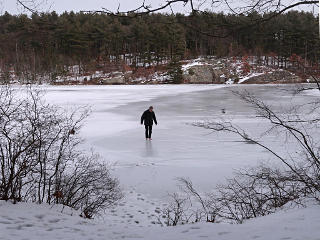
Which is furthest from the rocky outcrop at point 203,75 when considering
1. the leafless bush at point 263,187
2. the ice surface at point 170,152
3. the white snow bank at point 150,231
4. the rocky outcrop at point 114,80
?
the white snow bank at point 150,231

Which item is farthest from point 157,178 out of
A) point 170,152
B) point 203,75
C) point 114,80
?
point 114,80

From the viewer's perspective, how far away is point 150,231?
4.25 m

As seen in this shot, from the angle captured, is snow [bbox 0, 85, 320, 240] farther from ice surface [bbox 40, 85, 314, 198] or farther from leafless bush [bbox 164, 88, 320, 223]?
leafless bush [bbox 164, 88, 320, 223]

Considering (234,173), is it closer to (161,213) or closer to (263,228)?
(161,213)

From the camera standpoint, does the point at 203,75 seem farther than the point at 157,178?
Yes

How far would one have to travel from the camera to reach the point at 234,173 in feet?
26.9

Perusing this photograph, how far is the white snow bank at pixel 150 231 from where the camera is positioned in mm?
3371

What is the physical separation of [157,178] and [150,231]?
372cm

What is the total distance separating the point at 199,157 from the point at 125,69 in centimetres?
6470

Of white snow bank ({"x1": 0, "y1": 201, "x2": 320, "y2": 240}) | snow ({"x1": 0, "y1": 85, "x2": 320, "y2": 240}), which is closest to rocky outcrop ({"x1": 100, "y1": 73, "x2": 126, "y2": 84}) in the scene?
snow ({"x1": 0, "y1": 85, "x2": 320, "y2": 240})

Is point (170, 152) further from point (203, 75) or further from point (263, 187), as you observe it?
point (203, 75)

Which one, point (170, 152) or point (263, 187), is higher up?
point (263, 187)

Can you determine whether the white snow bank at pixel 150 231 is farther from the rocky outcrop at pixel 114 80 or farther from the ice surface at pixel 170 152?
the rocky outcrop at pixel 114 80

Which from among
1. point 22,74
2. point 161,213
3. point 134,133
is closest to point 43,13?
point 161,213
